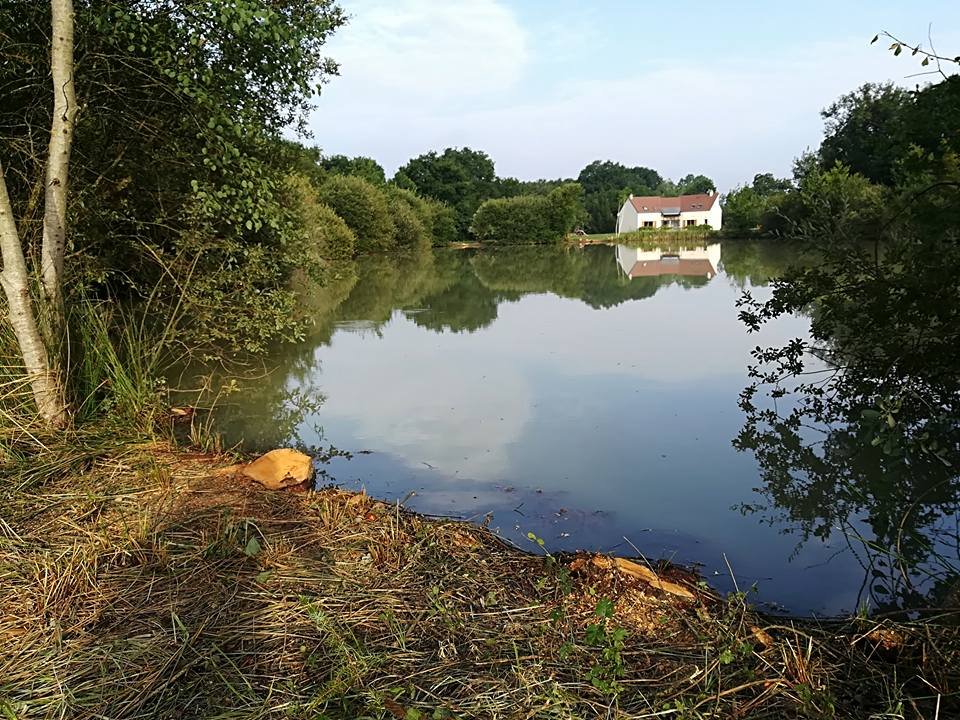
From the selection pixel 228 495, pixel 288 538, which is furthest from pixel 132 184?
pixel 288 538

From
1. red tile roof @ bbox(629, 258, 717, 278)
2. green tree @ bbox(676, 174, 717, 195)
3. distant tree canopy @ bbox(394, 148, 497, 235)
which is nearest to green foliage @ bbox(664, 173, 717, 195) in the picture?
green tree @ bbox(676, 174, 717, 195)

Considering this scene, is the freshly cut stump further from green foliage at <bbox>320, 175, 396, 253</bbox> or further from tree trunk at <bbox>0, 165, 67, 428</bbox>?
green foliage at <bbox>320, 175, 396, 253</bbox>

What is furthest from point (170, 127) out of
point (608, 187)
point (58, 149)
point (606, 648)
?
point (608, 187)

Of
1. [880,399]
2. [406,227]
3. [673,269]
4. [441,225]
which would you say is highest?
[441,225]

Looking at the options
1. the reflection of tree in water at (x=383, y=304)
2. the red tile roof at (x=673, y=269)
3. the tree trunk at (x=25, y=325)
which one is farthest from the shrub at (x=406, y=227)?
the tree trunk at (x=25, y=325)

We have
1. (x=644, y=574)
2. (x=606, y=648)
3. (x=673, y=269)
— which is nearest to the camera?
(x=606, y=648)

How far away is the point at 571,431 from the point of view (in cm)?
611

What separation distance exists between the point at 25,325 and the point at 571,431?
4266 mm

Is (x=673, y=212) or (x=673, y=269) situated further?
(x=673, y=212)

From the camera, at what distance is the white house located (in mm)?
66188

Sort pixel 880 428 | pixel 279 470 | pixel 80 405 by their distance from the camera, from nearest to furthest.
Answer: pixel 880 428 → pixel 279 470 → pixel 80 405

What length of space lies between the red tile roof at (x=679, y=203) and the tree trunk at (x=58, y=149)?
2695 inches

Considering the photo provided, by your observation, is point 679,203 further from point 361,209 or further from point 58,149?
point 58,149

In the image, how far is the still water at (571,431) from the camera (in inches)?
154
